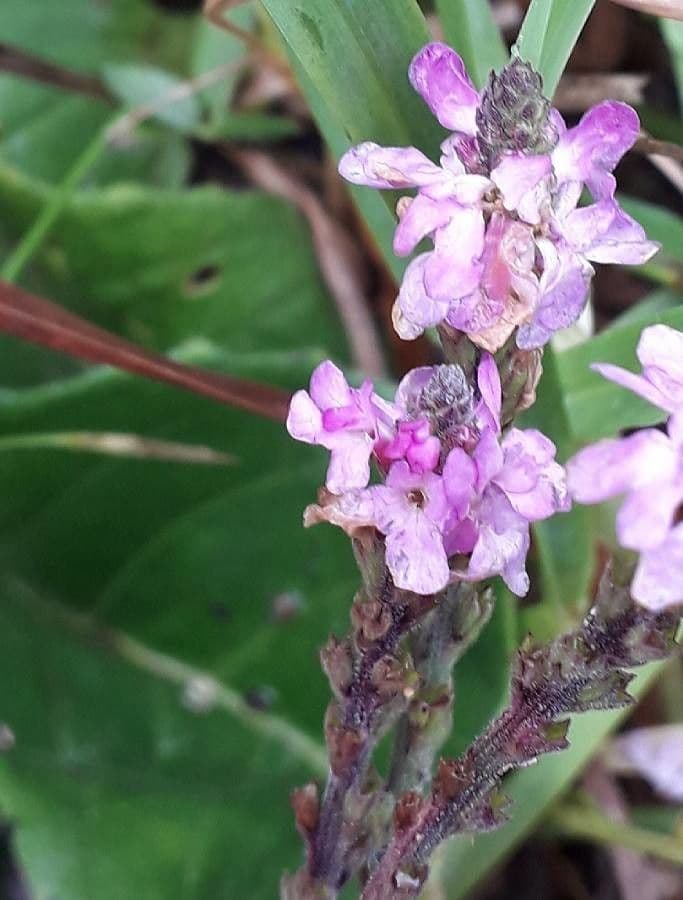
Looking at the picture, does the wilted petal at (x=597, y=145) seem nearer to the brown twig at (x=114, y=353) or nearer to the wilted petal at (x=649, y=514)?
the wilted petal at (x=649, y=514)

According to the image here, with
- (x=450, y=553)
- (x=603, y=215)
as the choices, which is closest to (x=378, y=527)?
(x=450, y=553)

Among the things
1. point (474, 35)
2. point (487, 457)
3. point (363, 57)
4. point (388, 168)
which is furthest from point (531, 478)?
point (474, 35)

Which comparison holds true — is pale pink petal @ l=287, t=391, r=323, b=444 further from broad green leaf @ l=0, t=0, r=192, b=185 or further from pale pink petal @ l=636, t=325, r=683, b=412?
broad green leaf @ l=0, t=0, r=192, b=185

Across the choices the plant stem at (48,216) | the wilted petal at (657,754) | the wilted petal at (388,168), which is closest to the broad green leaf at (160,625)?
the plant stem at (48,216)

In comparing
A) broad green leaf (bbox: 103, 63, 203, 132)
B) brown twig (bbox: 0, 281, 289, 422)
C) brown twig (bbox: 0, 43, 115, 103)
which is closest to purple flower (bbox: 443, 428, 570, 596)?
brown twig (bbox: 0, 281, 289, 422)

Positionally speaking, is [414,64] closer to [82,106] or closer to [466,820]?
[466,820]

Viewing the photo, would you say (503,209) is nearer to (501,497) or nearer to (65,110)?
(501,497)
